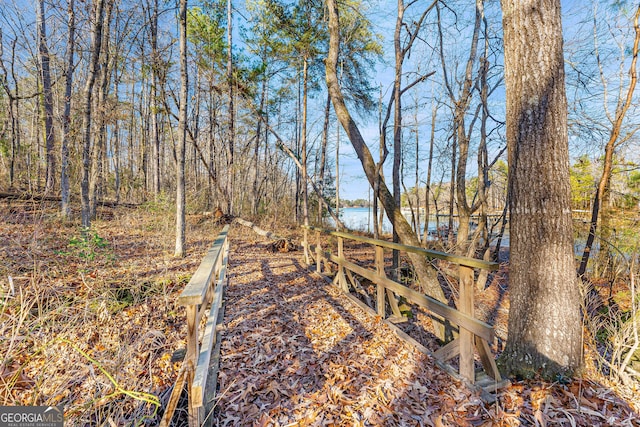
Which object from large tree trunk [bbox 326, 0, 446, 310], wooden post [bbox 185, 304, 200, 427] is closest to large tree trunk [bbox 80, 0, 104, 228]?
large tree trunk [bbox 326, 0, 446, 310]

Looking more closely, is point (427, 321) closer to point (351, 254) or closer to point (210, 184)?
point (351, 254)

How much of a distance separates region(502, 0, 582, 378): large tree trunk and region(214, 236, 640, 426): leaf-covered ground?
0.33m

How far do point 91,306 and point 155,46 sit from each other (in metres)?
10.1

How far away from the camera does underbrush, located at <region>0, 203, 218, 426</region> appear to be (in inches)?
78.7

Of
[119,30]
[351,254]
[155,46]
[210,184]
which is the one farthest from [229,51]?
[351,254]

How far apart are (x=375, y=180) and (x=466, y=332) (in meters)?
3.11

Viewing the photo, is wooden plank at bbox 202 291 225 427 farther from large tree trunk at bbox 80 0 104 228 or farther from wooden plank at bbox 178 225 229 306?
large tree trunk at bbox 80 0 104 228

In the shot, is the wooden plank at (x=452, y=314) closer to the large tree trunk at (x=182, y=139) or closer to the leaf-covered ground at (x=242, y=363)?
the leaf-covered ground at (x=242, y=363)

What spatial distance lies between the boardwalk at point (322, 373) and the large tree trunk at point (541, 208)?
0.83 metres

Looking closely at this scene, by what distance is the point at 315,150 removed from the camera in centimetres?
2167

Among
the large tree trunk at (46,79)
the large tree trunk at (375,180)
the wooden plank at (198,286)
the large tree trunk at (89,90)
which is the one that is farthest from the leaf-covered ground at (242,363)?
the large tree trunk at (46,79)

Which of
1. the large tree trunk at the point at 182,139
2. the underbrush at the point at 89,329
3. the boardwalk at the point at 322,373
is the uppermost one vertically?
the large tree trunk at the point at 182,139

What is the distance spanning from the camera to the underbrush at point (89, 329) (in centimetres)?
200

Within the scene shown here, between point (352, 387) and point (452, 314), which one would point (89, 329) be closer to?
point (352, 387)
